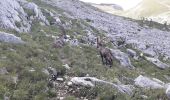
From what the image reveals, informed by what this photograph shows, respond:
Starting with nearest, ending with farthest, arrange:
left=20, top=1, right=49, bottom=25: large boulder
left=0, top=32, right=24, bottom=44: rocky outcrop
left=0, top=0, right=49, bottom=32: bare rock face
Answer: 1. left=0, top=32, right=24, bottom=44: rocky outcrop
2. left=0, top=0, right=49, bottom=32: bare rock face
3. left=20, top=1, right=49, bottom=25: large boulder

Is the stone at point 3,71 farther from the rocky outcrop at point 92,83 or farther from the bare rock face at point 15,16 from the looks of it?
the bare rock face at point 15,16

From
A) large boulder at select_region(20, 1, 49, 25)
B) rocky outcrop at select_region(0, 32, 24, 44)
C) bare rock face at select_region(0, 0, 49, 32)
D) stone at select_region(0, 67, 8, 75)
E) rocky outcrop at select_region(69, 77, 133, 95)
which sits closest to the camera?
rocky outcrop at select_region(69, 77, 133, 95)

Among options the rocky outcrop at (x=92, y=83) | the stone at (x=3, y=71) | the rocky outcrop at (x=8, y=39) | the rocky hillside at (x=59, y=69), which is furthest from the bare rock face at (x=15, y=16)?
the rocky outcrop at (x=92, y=83)

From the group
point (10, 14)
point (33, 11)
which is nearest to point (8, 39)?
point (10, 14)

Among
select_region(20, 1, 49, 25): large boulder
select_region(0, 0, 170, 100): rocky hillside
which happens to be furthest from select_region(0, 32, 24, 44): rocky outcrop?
select_region(20, 1, 49, 25): large boulder

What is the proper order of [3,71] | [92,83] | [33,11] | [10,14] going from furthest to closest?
[33,11] < [10,14] < [3,71] < [92,83]

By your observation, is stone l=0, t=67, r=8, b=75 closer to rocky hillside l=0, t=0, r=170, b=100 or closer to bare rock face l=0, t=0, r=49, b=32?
rocky hillside l=0, t=0, r=170, b=100

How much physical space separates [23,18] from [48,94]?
1957cm

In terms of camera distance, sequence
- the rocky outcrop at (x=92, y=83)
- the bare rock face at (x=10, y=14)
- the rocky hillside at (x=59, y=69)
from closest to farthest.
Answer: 1. the rocky hillside at (x=59, y=69)
2. the rocky outcrop at (x=92, y=83)
3. the bare rock face at (x=10, y=14)

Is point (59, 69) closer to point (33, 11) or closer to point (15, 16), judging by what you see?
point (15, 16)

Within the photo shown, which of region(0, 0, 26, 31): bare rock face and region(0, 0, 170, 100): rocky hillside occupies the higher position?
region(0, 0, 26, 31): bare rock face

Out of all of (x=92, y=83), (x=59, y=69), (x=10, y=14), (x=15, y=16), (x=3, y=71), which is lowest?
(x=59, y=69)

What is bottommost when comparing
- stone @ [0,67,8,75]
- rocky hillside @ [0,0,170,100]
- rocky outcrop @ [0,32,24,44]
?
rocky hillside @ [0,0,170,100]

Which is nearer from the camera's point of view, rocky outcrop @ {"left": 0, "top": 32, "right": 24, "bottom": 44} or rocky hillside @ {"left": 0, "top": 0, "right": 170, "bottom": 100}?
rocky hillside @ {"left": 0, "top": 0, "right": 170, "bottom": 100}
